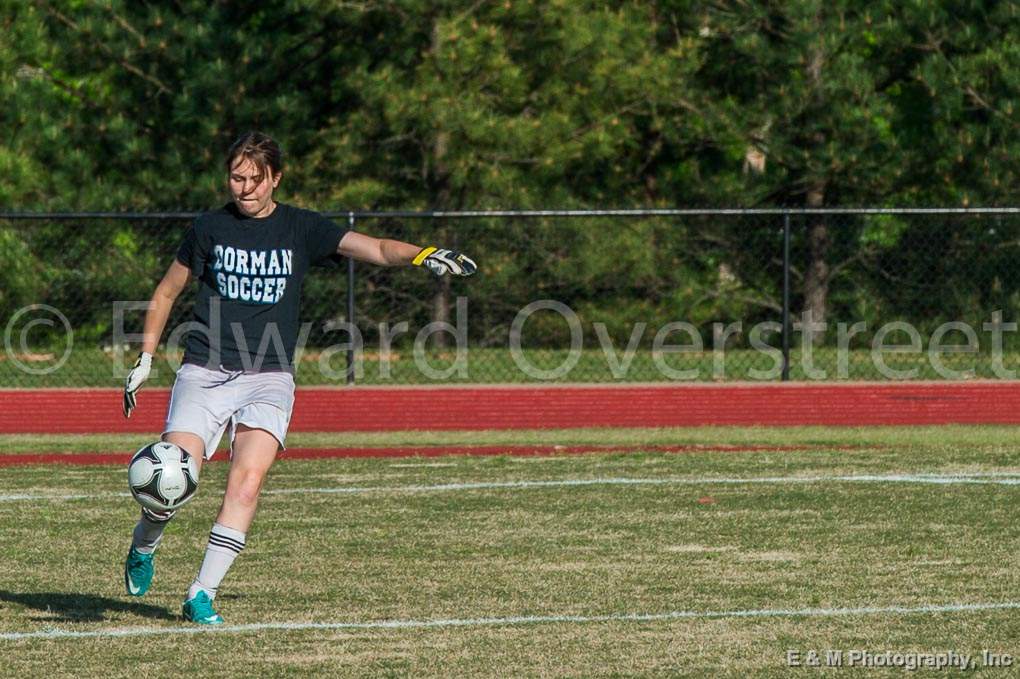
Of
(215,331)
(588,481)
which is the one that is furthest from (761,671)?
(588,481)

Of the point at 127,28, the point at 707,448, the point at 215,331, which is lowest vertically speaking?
the point at 707,448

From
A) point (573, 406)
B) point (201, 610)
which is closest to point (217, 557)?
point (201, 610)

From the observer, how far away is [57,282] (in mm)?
20672

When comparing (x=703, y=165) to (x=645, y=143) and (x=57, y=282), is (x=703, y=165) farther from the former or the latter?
(x=57, y=282)

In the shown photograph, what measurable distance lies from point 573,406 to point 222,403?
921 cm

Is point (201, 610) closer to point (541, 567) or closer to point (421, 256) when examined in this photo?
point (421, 256)

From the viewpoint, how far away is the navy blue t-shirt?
6.96 m

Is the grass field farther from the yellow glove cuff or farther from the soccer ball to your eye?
the yellow glove cuff

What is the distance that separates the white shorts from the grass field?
31.1 inches

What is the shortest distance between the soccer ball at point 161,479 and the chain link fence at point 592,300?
11651 mm

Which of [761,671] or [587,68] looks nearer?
[761,671]

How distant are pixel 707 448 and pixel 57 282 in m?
10.0

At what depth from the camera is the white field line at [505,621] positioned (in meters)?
6.64

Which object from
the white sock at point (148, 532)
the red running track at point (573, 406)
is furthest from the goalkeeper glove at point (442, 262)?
the red running track at point (573, 406)
